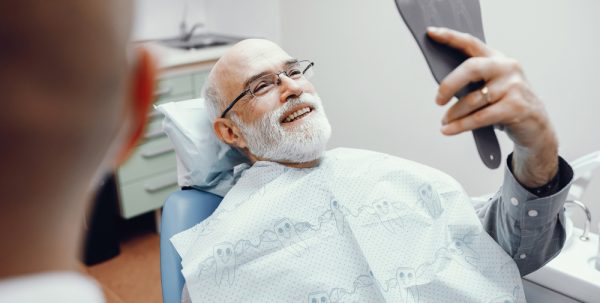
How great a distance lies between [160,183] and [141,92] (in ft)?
8.06

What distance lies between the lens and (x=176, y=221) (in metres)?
1.37

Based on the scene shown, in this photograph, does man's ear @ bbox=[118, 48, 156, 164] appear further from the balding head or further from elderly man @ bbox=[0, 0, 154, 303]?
the balding head

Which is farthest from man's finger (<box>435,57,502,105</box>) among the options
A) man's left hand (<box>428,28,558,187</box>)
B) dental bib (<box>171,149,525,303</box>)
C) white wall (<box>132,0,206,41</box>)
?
white wall (<box>132,0,206,41</box>)

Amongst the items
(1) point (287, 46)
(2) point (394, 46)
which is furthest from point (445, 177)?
(1) point (287, 46)

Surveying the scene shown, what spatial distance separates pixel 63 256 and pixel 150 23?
2.88 meters

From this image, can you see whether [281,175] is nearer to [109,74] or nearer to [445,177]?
[445,177]

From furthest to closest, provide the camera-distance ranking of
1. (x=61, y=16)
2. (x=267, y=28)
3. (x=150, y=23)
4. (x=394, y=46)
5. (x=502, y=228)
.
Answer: (x=150, y=23), (x=267, y=28), (x=394, y=46), (x=502, y=228), (x=61, y=16)

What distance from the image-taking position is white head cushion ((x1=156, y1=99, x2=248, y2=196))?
152cm

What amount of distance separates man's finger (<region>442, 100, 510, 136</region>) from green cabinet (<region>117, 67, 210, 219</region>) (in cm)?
185

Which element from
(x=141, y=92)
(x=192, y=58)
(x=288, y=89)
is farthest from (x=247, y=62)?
(x=141, y=92)

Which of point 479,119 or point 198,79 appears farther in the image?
point 198,79

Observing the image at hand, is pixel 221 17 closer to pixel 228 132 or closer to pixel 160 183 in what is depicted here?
pixel 160 183

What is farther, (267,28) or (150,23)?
(150,23)

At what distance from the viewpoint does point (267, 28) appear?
2.75m
